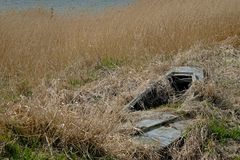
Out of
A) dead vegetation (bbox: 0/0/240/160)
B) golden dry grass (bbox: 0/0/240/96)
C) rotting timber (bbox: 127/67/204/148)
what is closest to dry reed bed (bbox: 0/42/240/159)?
dead vegetation (bbox: 0/0/240/160)

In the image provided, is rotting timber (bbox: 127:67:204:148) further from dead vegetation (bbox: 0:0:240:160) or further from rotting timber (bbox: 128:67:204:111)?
dead vegetation (bbox: 0:0:240:160)

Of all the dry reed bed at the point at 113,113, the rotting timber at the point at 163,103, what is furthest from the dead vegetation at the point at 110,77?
the rotting timber at the point at 163,103

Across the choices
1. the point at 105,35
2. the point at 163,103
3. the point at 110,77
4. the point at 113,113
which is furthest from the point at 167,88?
the point at 105,35

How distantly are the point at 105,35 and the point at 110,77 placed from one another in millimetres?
2115

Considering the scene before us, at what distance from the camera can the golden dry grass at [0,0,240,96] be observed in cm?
686

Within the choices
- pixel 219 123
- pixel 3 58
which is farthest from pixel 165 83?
pixel 3 58

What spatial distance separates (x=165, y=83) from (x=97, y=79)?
1.50 meters

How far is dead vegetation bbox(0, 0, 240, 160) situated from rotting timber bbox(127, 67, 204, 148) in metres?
0.11

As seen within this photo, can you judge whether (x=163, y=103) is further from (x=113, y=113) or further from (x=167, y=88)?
(x=113, y=113)

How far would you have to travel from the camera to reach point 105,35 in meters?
8.30

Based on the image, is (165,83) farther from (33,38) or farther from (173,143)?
→ (33,38)

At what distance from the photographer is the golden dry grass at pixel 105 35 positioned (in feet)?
22.5

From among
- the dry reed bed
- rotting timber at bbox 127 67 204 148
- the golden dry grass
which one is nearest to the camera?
the dry reed bed

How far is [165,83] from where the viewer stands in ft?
18.1
